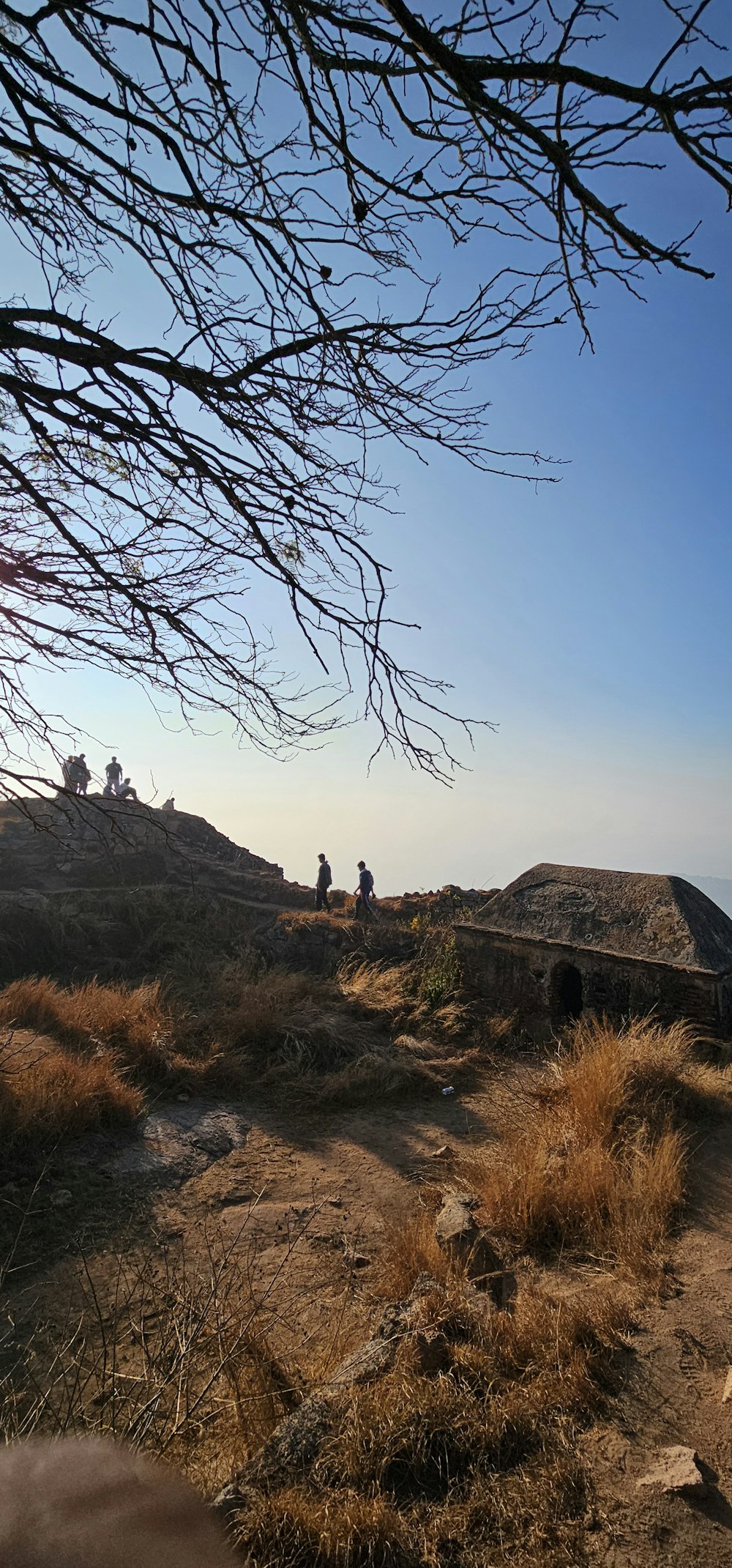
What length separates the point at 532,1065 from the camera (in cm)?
880

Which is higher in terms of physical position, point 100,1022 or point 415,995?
point 415,995

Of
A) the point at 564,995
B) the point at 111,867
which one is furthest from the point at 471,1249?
the point at 111,867

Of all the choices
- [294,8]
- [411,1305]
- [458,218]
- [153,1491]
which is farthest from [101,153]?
[411,1305]

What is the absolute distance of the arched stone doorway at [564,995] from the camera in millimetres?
9461

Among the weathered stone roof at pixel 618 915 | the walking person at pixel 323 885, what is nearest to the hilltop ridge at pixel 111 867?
the walking person at pixel 323 885

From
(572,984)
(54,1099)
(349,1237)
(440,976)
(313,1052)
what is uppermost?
(572,984)

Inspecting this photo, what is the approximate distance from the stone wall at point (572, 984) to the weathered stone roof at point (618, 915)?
141mm

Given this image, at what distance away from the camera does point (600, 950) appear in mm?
8781

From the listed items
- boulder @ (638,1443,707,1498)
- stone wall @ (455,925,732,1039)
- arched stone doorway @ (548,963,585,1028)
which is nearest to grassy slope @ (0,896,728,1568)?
boulder @ (638,1443,707,1498)

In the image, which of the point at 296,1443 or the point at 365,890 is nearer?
the point at 296,1443

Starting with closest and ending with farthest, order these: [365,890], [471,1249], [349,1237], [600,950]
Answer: [471,1249] < [349,1237] < [600,950] < [365,890]

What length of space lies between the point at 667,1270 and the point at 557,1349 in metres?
1.16

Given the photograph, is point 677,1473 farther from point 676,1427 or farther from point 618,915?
point 618,915

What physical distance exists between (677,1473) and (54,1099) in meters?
5.55
